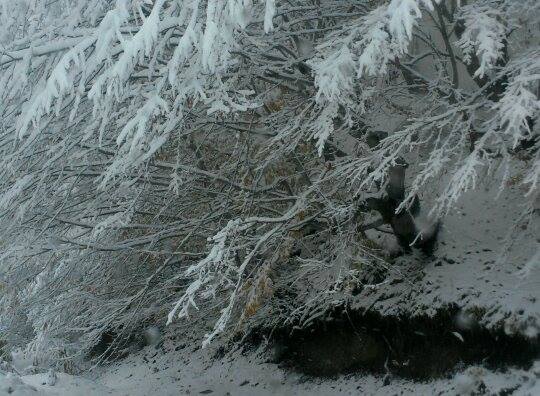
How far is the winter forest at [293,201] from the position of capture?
16.7 feet

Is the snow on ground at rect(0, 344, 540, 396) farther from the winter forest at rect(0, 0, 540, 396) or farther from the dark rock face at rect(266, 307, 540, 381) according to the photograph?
the dark rock face at rect(266, 307, 540, 381)

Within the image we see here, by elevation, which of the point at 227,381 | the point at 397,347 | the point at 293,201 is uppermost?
the point at 293,201

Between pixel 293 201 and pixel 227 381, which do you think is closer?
pixel 293 201

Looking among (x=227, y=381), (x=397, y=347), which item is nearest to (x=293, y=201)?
(x=397, y=347)

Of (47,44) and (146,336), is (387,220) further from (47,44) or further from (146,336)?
(146,336)

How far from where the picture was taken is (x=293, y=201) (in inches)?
326

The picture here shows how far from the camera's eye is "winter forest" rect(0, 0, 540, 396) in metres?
5.10

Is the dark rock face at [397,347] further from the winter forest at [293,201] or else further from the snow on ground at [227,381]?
the snow on ground at [227,381]

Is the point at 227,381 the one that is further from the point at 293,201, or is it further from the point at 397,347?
the point at 293,201

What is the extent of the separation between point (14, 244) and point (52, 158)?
1890mm

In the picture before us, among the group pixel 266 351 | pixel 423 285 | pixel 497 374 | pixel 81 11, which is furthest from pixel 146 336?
pixel 81 11

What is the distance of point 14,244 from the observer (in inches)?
297

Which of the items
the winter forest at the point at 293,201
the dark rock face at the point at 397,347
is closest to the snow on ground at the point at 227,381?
the winter forest at the point at 293,201

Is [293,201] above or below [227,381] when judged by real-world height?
above
